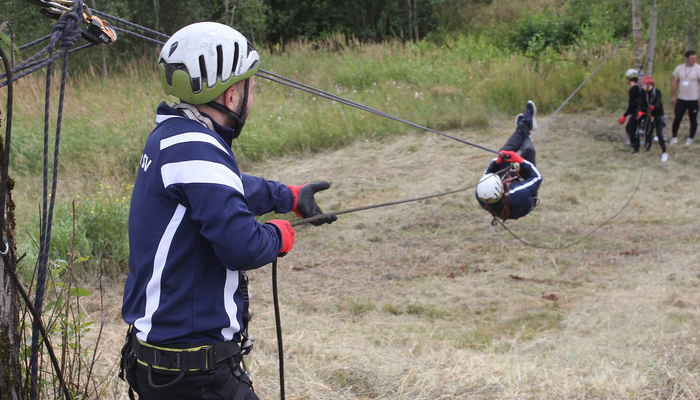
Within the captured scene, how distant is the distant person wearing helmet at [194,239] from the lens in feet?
5.20

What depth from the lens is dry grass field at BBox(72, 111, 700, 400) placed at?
3639 mm

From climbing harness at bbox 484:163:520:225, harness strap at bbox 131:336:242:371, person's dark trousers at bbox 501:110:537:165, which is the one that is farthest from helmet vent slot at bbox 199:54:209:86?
person's dark trousers at bbox 501:110:537:165

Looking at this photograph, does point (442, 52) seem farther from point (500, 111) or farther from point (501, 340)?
point (501, 340)

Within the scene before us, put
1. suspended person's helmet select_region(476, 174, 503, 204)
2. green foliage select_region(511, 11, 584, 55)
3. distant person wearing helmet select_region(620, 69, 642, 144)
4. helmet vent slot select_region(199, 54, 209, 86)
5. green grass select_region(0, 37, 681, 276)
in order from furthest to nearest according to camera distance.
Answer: green foliage select_region(511, 11, 584, 55)
distant person wearing helmet select_region(620, 69, 642, 144)
green grass select_region(0, 37, 681, 276)
suspended person's helmet select_region(476, 174, 503, 204)
helmet vent slot select_region(199, 54, 209, 86)

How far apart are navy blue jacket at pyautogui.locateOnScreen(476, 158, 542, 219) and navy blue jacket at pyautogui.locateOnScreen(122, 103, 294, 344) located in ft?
14.2

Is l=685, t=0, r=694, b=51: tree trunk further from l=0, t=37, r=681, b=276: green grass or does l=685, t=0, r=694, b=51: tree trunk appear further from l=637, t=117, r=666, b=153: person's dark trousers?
l=637, t=117, r=666, b=153: person's dark trousers

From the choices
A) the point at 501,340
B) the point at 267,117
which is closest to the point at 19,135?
the point at 267,117

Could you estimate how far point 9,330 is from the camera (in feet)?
6.40

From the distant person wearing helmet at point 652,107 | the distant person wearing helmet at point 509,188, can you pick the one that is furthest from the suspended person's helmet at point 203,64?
the distant person wearing helmet at point 652,107

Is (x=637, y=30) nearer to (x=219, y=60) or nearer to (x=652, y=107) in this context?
(x=652, y=107)

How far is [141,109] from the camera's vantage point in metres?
10.3

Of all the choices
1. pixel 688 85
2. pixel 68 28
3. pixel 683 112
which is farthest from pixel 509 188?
pixel 683 112

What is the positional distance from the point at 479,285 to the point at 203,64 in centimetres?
498

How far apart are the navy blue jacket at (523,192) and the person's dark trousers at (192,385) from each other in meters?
4.28
